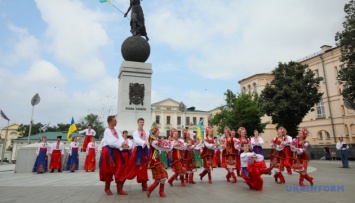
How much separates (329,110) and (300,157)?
3522 cm

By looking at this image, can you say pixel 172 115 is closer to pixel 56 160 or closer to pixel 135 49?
pixel 135 49

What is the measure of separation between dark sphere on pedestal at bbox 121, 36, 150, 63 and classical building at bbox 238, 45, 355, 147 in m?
29.4

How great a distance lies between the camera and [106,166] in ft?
20.6

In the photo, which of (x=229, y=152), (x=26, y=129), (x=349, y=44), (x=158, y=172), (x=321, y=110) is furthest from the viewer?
(x=26, y=129)

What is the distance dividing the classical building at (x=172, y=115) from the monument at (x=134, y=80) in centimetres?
4224

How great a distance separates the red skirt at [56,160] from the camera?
1341 cm

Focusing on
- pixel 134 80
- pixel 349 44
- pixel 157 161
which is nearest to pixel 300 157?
pixel 157 161

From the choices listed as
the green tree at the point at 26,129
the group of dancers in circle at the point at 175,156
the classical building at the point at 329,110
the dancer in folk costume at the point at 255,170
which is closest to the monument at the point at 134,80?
the group of dancers in circle at the point at 175,156

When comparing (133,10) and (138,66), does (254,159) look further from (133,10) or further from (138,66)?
(133,10)

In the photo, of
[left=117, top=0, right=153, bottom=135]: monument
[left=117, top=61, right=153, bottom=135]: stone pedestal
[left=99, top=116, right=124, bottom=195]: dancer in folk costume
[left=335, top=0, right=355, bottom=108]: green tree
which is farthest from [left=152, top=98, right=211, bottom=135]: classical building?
[left=99, top=116, right=124, bottom=195]: dancer in folk costume

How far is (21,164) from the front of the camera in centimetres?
1337

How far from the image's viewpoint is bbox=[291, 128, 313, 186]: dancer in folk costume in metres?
7.80

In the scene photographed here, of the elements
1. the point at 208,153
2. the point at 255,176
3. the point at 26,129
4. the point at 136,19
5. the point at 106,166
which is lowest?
the point at 255,176

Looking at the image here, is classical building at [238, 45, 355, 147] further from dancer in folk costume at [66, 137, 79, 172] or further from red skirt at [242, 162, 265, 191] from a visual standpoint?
dancer in folk costume at [66, 137, 79, 172]
